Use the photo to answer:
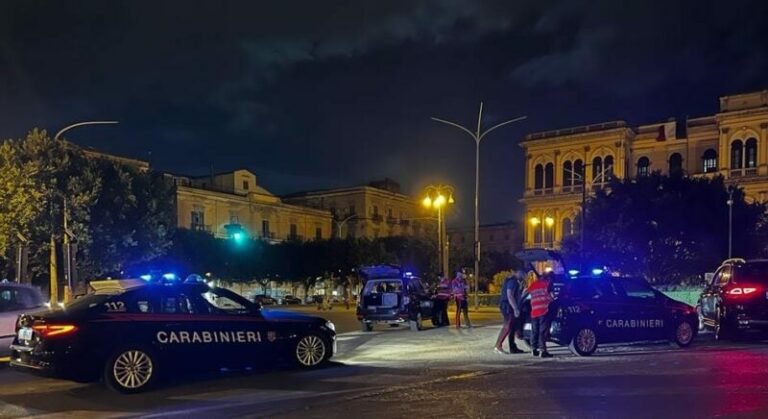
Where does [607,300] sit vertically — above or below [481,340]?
above

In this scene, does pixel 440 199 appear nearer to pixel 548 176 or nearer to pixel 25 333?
pixel 25 333

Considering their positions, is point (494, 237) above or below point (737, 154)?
below

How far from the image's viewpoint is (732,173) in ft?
203

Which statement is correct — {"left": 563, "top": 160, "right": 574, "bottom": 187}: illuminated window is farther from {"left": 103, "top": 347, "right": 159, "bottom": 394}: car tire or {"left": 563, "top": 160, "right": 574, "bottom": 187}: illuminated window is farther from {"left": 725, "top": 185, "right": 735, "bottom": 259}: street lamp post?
{"left": 103, "top": 347, "right": 159, "bottom": 394}: car tire

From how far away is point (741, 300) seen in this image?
15.0 meters

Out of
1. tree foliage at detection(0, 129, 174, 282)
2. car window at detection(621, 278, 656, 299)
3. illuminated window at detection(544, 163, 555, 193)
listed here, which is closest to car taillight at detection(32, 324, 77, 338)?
car window at detection(621, 278, 656, 299)

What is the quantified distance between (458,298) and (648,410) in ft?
39.7

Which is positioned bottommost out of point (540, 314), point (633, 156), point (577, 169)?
point (540, 314)

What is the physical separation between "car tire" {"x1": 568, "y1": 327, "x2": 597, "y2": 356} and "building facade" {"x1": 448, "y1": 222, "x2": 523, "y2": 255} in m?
A: 88.6

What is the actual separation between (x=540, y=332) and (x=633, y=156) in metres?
60.8

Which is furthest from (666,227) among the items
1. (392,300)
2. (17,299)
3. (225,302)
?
(17,299)

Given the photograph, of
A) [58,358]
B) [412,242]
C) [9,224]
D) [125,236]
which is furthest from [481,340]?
[412,242]

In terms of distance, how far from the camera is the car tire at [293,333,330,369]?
11.9 meters

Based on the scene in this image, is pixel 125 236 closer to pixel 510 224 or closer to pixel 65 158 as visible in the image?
pixel 65 158
